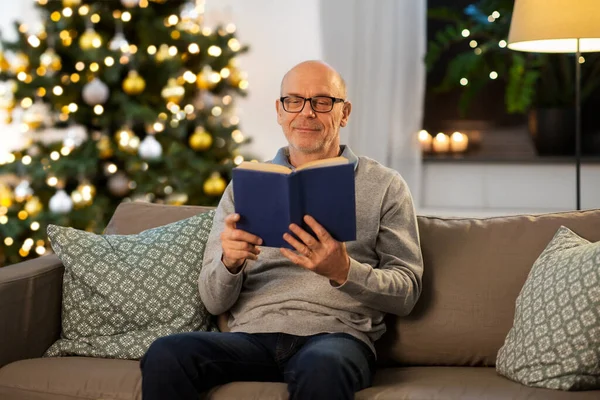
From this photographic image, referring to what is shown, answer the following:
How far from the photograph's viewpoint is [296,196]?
1.76 metres

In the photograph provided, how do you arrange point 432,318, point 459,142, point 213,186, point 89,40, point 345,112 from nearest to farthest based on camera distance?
point 432,318, point 345,112, point 89,40, point 213,186, point 459,142

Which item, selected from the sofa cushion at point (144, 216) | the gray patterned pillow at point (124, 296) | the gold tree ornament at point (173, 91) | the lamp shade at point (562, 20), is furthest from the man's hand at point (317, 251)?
the gold tree ornament at point (173, 91)

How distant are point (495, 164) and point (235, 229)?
109 inches

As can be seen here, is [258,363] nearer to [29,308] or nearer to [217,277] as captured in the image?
[217,277]

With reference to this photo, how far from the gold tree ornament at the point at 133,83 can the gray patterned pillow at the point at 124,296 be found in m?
1.76

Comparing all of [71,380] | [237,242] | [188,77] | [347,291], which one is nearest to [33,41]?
[188,77]

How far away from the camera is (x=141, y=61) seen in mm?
4035

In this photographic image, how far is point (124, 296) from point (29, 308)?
0.24 meters

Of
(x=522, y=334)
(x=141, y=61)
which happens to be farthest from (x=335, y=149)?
(x=141, y=61)

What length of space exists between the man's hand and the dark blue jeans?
18 cm

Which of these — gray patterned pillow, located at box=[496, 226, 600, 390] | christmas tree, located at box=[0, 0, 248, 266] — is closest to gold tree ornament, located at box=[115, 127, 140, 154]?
christmas tree, located at box=[0, 0, 248, 266]

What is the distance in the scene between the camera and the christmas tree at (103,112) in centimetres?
396

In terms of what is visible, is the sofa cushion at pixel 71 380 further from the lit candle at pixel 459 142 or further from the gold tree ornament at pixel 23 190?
the lit candle at pixel 459 142

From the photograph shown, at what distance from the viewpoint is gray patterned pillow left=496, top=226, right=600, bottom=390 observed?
1.85 m
